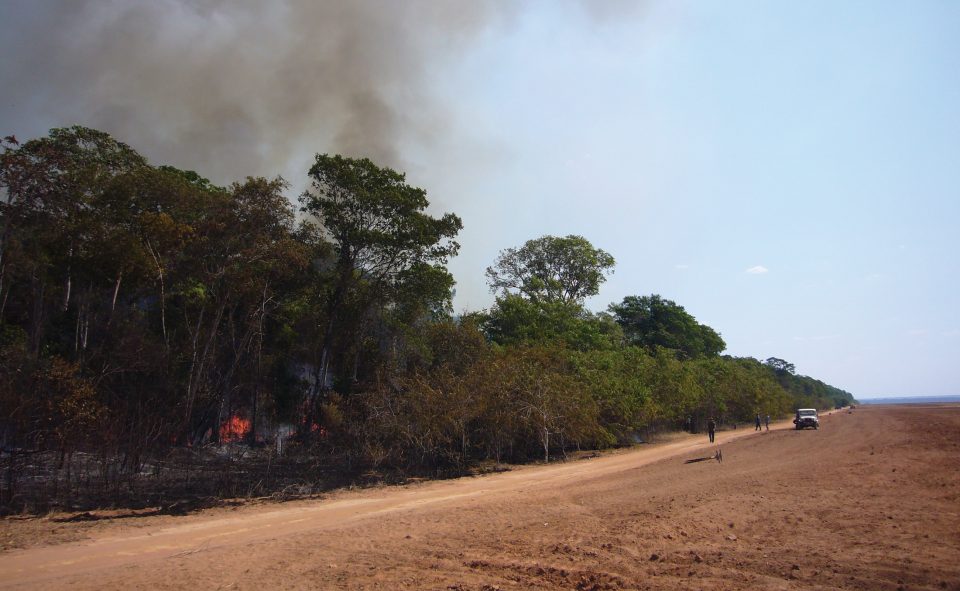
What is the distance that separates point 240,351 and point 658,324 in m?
52.6

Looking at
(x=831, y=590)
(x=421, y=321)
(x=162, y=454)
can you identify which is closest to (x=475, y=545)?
(x=831, y=590)

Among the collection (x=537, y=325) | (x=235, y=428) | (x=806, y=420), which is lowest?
(x=806, y=420)

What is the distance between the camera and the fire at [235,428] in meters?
25.9

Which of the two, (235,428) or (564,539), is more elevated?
(235,428)

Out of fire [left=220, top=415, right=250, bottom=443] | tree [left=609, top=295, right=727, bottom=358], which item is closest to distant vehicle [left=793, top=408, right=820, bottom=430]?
tree [left=609, top=295, right=727, bottom=358]

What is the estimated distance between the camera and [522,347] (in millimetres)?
31141

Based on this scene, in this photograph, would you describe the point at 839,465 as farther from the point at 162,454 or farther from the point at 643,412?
the point at 162,454

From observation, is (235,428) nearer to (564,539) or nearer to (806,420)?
(564,539)

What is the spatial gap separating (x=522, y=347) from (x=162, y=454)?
746 inches

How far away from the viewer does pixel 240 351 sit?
71.7ft

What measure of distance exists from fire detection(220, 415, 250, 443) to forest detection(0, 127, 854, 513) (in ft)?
0.39

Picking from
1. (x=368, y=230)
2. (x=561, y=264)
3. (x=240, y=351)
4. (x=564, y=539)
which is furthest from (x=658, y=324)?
(x=564, y=539)

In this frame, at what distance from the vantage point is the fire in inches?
1021

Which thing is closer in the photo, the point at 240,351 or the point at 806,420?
the point at 240,351
